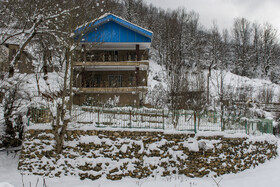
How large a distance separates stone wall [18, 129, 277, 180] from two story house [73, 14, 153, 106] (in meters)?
9.19

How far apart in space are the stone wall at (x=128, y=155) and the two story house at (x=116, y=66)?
919 cm

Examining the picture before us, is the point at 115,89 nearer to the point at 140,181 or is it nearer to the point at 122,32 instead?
the point at 122,32

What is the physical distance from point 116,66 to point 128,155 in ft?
42.0

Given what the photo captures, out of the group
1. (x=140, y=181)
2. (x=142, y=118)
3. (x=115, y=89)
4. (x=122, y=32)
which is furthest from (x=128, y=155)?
(x=122, y=32)

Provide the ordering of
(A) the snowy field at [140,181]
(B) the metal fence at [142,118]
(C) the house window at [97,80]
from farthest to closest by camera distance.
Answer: (C) the house window at [97,80] → (B) the metal fence at [142,118] → (A) the snowy field at [140,181]

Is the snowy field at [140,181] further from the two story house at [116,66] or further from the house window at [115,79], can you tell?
the house window at [115,79]

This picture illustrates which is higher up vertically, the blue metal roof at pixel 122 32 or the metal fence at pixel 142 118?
the blue metal roof at pixel 122 32

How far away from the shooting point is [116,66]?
22922 mm

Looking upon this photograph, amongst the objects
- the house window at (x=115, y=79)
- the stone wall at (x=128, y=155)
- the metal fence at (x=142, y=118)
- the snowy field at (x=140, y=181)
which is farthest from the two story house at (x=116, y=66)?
the snowy field at (x=140, y=181)

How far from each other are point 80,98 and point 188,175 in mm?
15067

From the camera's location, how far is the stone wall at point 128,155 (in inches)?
441

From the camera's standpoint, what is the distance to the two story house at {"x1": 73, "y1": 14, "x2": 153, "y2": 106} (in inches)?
872

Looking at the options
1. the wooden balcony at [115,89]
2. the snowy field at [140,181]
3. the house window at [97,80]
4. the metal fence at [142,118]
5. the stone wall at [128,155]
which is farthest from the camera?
the house window at [97,80]

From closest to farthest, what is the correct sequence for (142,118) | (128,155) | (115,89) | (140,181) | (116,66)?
(140,181) → (128,155) → (142,118) → (115,89) → (116,66)
